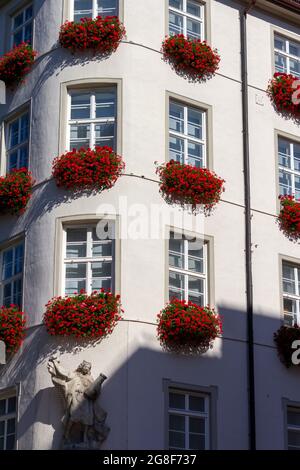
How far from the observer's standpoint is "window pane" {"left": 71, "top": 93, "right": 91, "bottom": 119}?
2209cm

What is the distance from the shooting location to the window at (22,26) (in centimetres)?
2377

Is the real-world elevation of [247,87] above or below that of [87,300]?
above

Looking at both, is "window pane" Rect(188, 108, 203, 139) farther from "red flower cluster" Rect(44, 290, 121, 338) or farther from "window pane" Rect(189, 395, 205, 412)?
"window pane" Rect(189, 395, 205, 412)

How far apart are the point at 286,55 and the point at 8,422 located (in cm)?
985

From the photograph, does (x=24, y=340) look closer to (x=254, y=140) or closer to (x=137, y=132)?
(x=137, y=132)

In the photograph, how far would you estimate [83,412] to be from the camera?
1925cm

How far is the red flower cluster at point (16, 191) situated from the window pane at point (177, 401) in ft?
14.9

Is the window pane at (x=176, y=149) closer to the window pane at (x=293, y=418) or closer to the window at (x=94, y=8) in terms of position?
the window at (x=94, y=8)

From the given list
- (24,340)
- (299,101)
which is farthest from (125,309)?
(299,101)

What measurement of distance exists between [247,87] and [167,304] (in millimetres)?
5385

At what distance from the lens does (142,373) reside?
65.4ft

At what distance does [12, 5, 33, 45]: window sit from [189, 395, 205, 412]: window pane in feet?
26.2

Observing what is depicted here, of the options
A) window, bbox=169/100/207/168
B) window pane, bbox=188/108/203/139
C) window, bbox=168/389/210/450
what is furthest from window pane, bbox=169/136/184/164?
window, bbox=168/389/210/450

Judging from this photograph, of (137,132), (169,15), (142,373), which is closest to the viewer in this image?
(142,373)
